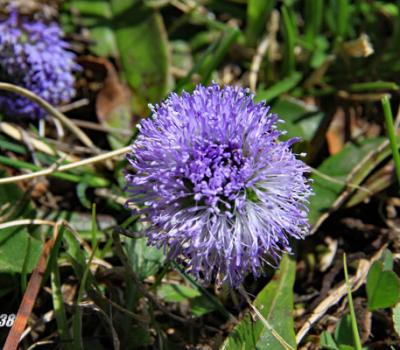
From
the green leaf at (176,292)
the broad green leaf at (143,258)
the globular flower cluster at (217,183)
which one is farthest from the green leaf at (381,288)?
the broad green leaf at (143,258)

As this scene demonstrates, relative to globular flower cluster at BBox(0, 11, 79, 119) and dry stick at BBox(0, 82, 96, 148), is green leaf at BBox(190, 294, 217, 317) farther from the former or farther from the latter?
globular flower cluster at BBox(0, 11, 79, 119)

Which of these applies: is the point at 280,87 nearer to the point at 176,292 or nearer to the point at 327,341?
the point at 176,292

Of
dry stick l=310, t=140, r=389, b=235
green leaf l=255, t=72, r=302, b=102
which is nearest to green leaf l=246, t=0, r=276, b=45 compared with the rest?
green leaf l=255, t=72, r=302, b=102

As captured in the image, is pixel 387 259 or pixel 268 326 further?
pixel 387 259

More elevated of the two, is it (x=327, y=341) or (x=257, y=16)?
(x=257, y=16)

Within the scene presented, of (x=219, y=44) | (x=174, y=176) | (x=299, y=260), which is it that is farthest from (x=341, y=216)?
(x=174, y=176)

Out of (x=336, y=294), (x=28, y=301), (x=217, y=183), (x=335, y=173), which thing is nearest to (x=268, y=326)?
Result: (x=336, y=294)

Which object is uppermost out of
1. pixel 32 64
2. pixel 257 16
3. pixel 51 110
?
pixel 257 16
